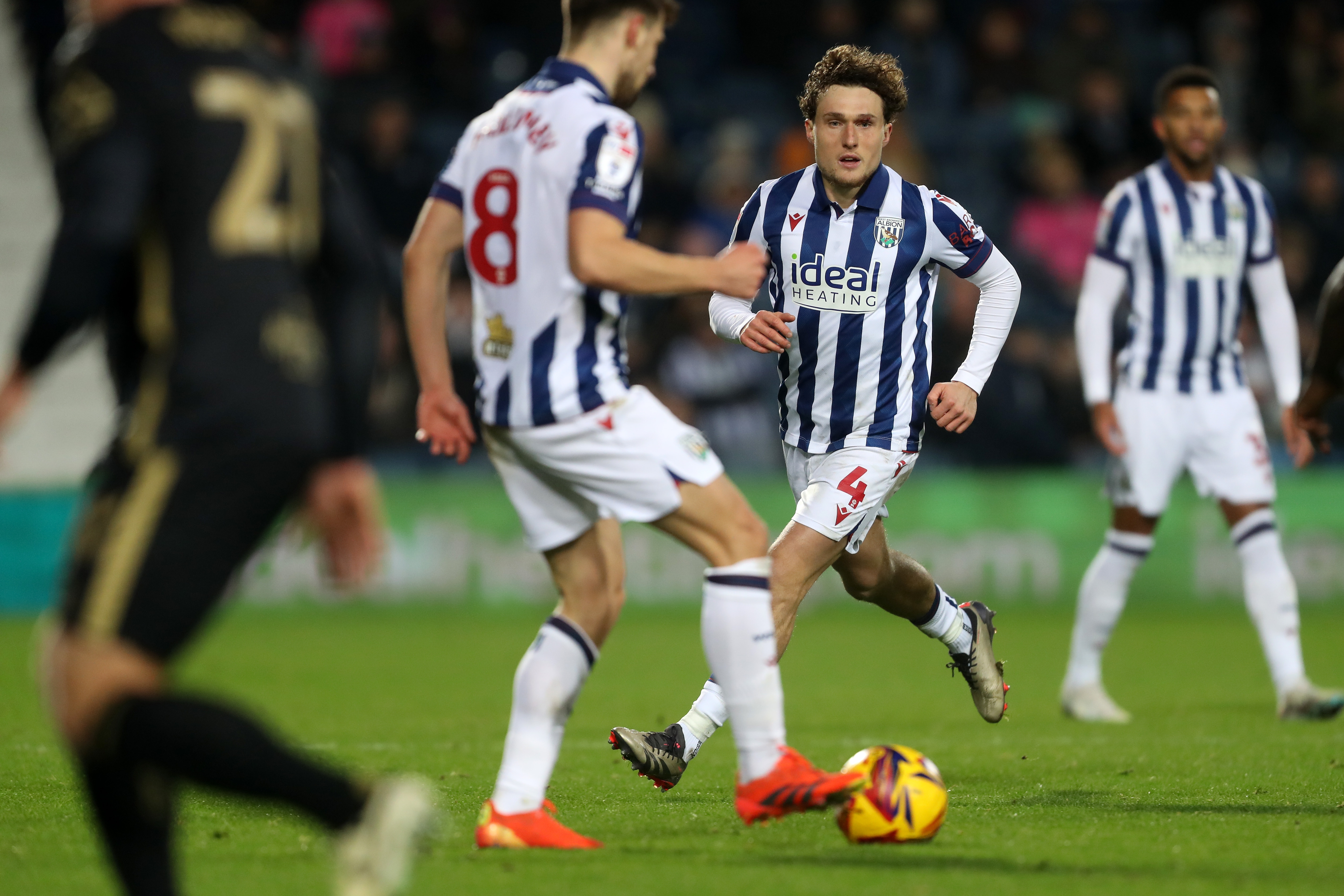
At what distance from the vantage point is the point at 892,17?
57.9ft

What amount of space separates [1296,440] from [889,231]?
117 inches

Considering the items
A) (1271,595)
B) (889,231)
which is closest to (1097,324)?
(1271,595)

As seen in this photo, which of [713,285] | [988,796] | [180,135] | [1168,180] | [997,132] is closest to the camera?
[180,135]

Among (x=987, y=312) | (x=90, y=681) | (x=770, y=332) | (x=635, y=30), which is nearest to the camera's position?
(x=90, y=681)

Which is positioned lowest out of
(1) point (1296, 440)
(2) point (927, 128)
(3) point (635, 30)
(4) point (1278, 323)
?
(1) point (1296, 440)

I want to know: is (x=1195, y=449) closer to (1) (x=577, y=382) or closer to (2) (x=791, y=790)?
(2) (x=791, y=790)

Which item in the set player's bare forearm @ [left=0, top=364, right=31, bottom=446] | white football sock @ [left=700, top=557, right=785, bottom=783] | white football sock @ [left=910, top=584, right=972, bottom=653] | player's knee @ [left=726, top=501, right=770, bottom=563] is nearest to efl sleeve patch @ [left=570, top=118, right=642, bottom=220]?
player's knee @ [left=726, top=501, right=770, bottom=563]

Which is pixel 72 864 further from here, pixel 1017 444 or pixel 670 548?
pixel 1017 444

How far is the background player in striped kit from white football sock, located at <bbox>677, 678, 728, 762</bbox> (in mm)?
2770

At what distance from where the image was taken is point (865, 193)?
582cm

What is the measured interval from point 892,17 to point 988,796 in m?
13.4

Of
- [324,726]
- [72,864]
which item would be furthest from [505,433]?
[324,726]

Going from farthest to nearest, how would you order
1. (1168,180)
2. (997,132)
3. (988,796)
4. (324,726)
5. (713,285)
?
(997,132) < (1168,180) < (324,726) < (988,796) < (713,285)

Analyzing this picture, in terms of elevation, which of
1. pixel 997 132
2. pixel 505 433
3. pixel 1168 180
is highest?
pixel 997 132
